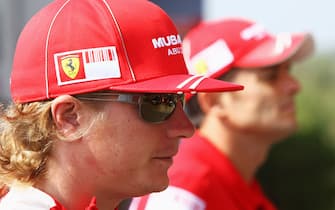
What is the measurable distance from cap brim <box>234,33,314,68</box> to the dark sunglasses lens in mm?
1693

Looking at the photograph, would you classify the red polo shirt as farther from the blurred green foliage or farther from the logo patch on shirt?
the blurred green foliage

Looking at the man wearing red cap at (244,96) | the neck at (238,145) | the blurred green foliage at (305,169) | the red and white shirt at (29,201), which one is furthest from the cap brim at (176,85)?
the blurred green foliage at (305,169)

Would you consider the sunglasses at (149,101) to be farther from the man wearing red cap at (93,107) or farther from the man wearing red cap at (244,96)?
the man wearing red cap at (244,96)

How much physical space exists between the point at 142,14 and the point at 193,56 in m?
1.65

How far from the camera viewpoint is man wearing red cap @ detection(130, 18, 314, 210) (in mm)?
4184

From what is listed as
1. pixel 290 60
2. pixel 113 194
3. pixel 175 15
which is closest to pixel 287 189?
pixel 175 15

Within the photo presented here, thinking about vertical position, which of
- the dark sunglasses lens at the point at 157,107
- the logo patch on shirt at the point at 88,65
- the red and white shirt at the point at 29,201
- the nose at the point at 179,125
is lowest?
the red and white shirt at the point at 29,201

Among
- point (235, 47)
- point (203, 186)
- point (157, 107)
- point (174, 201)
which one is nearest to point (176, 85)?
point (157, 107)

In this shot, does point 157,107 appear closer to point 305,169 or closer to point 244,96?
point 244,96

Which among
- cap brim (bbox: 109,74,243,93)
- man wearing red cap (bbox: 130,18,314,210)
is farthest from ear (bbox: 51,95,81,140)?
man wearing red cap (bbox: 130,18,314,210)

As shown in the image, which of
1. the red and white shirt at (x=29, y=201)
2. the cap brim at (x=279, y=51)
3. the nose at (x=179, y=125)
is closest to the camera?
the red and white shirt at (x=29, y=201)

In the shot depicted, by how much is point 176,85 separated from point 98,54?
0.75 feet

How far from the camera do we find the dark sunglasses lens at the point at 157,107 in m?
2.56

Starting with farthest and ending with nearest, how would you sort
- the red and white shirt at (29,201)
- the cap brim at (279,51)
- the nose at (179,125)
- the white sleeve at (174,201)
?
the cap brim at (279,51)
the white sleeve at (174,201)
the nose at (179,125)
the red and white shirt at (29,201)
